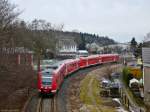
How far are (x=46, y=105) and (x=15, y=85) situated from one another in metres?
11.4

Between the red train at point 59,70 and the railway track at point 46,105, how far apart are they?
1.19 m

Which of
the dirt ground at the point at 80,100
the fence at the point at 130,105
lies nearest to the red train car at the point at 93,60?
the dirt ground at the point at 80,100

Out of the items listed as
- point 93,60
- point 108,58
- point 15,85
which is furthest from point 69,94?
point 108,58

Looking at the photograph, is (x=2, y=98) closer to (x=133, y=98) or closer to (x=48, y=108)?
(x=48, y=108)

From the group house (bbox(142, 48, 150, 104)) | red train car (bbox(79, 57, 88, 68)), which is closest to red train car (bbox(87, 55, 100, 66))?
red train car (bbox(79, 57, 88, 68))

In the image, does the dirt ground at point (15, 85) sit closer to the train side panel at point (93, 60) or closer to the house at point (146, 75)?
the house at point (146, 75)

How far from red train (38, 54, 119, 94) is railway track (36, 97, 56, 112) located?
3.90 feet

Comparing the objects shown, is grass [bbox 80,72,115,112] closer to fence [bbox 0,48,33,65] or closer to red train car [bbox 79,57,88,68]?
red train car [bbox 79,57,88,68]

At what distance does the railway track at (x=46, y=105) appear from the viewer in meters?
29.9

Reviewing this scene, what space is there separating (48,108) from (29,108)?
1.63m

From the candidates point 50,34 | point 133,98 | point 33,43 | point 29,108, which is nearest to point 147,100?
point 133,98

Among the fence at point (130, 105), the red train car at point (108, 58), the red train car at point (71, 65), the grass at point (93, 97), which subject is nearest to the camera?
the grass at point (93, 97)

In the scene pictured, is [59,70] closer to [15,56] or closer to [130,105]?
[130,105]

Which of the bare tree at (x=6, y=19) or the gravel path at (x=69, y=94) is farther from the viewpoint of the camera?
the bare tree at (x=6, y=19)
